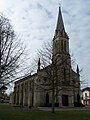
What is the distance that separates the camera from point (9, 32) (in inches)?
832

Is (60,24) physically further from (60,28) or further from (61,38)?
(61,38)

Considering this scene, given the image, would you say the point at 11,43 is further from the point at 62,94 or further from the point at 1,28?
the point at 62,94

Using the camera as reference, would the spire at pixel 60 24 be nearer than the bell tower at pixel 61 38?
No

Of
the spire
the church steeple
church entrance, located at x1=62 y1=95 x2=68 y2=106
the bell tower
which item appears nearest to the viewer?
church entrance, located at x1=62 y1=95 x2=68 y2=106

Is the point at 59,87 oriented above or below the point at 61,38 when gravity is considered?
below

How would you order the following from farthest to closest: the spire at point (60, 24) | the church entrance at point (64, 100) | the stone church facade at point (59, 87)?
the spire at point (60, 24)
the church entrance at point (64, 100)
the stone church facade at point (59, 87)

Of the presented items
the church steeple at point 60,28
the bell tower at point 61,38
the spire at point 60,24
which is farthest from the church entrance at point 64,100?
the spire at point 60,24

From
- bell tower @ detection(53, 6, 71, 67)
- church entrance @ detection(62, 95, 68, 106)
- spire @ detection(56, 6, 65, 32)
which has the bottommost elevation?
church entrance @ detection(62, 95, 68, 106)

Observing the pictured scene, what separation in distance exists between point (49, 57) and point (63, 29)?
121 feet

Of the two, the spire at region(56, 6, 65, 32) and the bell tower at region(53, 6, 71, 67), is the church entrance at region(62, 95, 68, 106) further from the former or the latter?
the spire at region(56, 6, 65, 32)

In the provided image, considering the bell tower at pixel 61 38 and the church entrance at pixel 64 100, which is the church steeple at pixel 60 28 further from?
the church entrance at pixel 64 100

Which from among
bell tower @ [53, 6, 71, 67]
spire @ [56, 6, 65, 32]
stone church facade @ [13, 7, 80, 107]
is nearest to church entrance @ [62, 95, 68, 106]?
stone church facade @ [13, 7, 80, 107]

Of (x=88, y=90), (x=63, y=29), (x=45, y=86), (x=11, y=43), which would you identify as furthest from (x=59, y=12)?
(x=11, y=43)

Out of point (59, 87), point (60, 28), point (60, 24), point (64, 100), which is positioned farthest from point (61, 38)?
A: point (59, 87)
